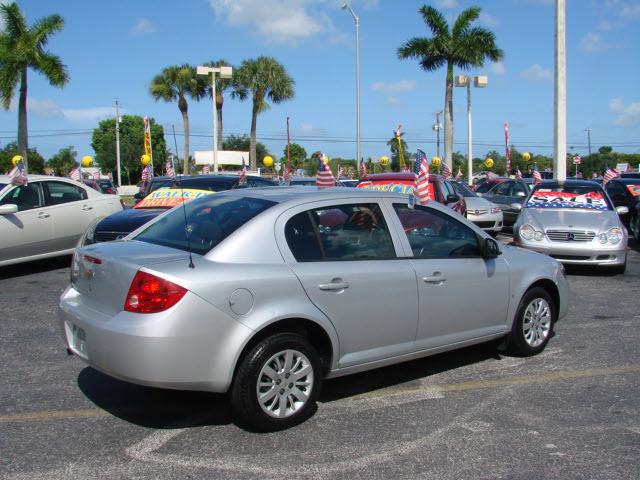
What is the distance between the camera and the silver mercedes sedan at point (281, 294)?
383 centimetres

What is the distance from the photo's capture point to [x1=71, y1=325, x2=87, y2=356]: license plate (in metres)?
4.14

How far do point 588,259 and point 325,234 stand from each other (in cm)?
726

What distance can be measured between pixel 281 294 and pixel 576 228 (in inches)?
309

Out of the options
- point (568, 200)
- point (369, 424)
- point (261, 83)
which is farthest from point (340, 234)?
point (261, 83)

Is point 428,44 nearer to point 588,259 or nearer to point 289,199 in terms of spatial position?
point 588,259

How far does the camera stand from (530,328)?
19.0 feet

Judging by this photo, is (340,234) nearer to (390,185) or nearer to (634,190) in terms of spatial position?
(390,185)

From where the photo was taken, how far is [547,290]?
237 inches

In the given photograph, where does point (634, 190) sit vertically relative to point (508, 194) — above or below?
above

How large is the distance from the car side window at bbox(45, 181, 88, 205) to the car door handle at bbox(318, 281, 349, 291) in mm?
7418

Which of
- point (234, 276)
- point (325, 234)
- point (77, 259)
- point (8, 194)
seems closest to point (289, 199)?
point (325, 234)

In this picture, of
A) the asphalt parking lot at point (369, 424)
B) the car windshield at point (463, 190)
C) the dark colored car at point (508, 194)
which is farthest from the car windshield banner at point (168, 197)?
the dark colored car at point (508, 194)

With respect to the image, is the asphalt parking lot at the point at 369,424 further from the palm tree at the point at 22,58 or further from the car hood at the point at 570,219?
the palm tree at the point at 22,58

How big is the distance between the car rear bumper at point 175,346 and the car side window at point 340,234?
758mm
